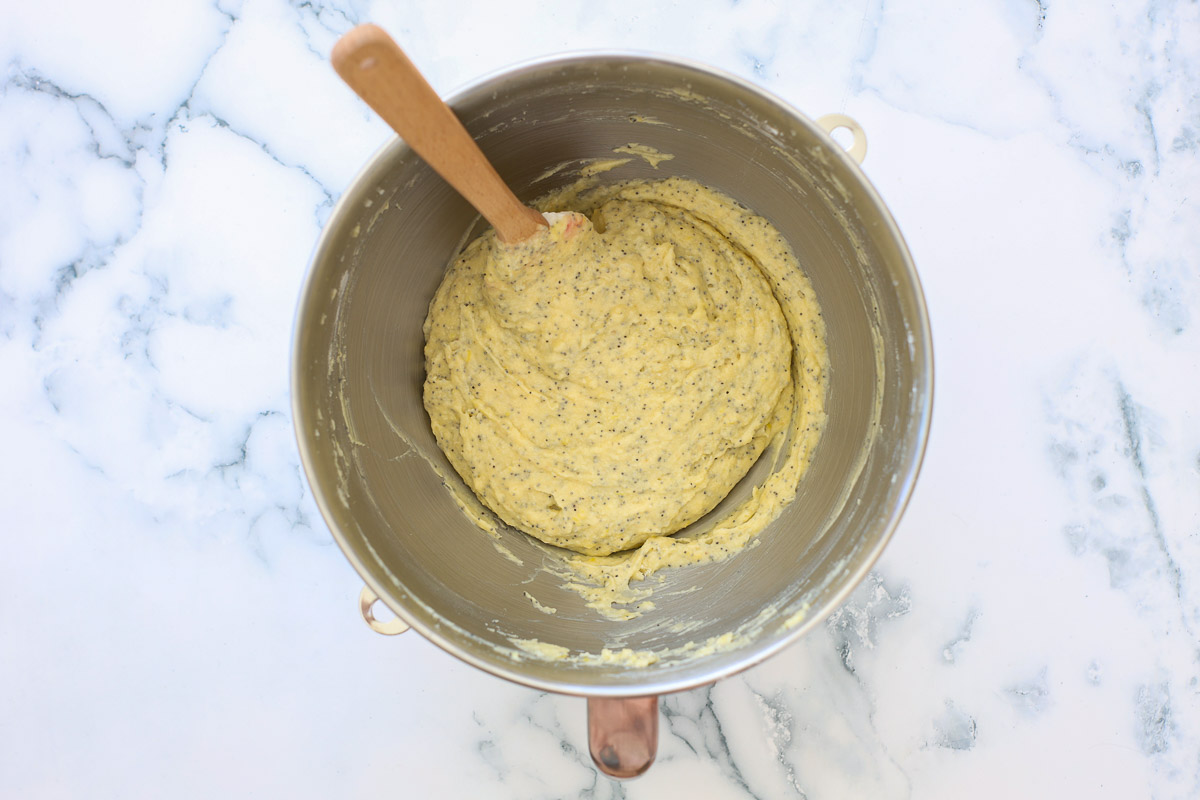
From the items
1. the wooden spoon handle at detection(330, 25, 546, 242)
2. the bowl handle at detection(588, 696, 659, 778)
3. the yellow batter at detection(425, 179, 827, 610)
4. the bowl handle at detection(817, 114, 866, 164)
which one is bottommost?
the bowl handle at detection(588, 696, 659, 778)

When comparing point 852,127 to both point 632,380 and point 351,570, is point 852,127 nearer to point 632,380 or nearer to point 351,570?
point 632,380

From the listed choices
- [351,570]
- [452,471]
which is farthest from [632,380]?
[351,570]

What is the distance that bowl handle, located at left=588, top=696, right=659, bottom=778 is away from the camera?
1.42m

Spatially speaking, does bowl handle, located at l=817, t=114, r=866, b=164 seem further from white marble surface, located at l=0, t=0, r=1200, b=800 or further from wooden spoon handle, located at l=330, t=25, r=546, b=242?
wooden spoon handle, located at l=330, t=25, r=546, b=242

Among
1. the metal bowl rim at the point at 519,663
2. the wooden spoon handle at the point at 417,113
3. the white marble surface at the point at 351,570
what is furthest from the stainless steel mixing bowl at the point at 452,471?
the white marble surface at the point at 351,570

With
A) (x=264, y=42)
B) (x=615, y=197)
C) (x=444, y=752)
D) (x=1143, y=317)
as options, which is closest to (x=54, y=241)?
(x=264, y=42)

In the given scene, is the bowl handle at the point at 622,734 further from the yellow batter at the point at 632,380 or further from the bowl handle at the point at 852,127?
the bowl handle at the point at 852,127

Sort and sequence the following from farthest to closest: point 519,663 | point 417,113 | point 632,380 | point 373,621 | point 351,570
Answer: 1. point 351,570
2. point 632,380
3. point 373,621
4. point 519,663
5. point 417,113

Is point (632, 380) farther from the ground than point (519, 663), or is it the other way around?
point (632, 380)

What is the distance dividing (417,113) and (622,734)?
111cm

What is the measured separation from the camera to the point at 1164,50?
1768 millimetres

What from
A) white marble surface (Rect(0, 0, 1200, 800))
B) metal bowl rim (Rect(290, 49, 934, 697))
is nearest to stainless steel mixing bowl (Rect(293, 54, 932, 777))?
metal bowl rim (Rect(290, 49, 934, 697))

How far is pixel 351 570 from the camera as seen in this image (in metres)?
1.79

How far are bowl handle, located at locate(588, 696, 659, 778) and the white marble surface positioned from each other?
1.31 feet
